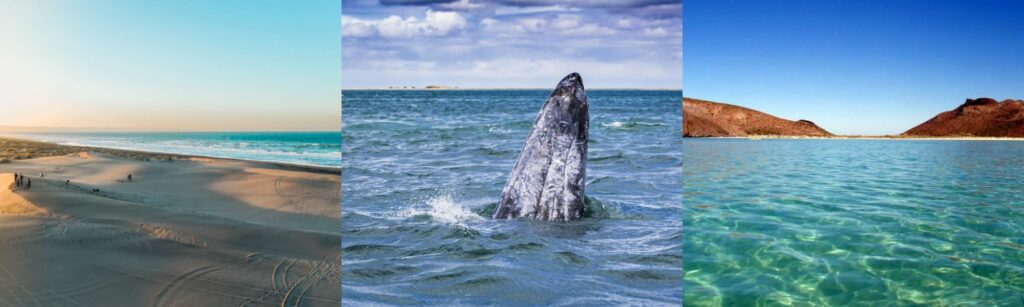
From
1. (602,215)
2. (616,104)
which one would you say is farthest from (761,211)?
(602,215)

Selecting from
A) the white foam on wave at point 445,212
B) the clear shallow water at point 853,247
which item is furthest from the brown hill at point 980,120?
the white foam on wave at point 445,212

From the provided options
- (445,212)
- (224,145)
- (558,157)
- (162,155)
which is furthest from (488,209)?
(224,145)

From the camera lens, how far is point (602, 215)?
359cm

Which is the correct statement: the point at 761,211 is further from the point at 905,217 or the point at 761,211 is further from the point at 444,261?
the point at 444,261

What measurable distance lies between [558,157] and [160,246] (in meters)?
4.10

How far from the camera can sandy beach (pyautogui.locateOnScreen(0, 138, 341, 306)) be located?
4148 mm

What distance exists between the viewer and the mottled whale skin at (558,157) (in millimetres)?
3352

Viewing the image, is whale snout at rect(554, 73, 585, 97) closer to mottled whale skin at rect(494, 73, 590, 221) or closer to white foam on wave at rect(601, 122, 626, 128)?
mottled whale skin at rect(494, 73, 590, 221)

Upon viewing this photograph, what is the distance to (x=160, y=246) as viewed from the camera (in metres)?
5.36

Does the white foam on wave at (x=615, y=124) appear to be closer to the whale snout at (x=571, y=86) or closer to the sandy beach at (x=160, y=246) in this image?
the whale snout at (x=571, y=86)

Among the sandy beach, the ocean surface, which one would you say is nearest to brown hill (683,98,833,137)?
the ocean surface

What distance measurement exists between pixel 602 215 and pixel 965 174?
14.8 metres

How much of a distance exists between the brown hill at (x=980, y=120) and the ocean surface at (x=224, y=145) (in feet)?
197

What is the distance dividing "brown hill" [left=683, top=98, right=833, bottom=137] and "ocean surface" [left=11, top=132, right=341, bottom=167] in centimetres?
5281
